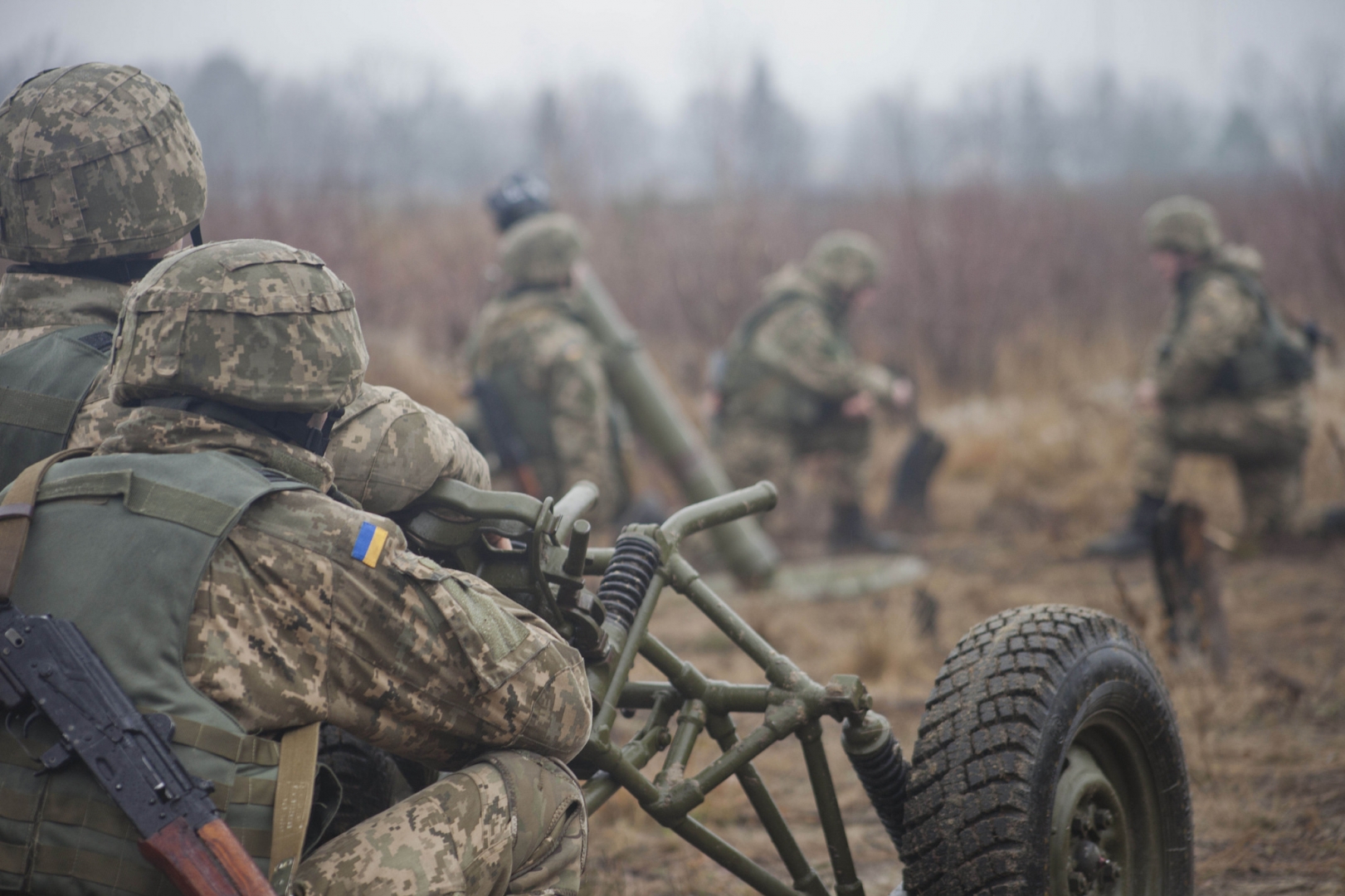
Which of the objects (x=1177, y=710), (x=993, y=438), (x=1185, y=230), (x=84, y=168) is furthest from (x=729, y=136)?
(x=84, y=168)

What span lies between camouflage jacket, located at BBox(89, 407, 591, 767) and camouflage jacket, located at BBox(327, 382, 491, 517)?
21cm

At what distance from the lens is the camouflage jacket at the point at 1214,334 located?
6785 mm

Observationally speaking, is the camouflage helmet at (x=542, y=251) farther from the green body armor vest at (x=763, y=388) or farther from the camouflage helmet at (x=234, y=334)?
the camouflage helmet at (x=234, y=334)

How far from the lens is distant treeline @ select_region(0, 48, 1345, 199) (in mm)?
12000

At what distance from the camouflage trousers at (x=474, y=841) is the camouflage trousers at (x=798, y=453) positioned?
5812mm

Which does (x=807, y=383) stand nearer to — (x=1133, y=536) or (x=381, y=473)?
(x=1133, y=536)

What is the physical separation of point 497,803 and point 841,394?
240 inches

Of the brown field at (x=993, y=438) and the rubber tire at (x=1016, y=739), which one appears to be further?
the brown field at (x=993, y=438)

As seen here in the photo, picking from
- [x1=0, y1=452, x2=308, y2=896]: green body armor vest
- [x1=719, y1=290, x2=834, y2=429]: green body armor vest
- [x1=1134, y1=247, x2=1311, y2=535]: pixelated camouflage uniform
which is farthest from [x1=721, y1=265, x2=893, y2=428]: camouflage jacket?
[x1=0, y1=452, x2=308, y2=896]: green body armor vest

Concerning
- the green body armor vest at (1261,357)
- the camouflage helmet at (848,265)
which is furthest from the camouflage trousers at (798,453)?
the green body armor vest at (1261,357)

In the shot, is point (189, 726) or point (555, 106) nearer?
point (189, 726)

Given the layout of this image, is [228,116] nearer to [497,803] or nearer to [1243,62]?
[497,803]

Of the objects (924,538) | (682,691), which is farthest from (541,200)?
(682,691)

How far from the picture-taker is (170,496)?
5.05ft
